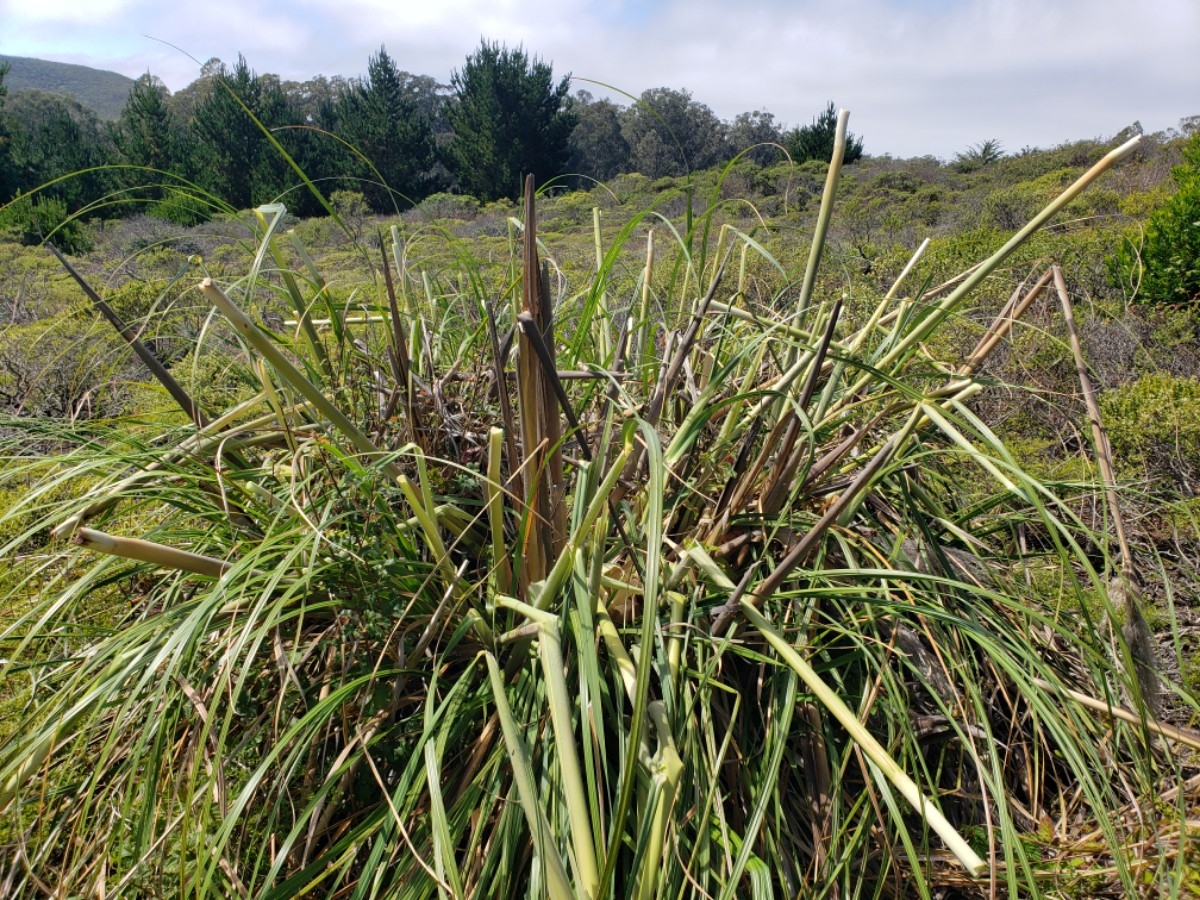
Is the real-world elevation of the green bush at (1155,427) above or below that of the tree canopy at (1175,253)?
below

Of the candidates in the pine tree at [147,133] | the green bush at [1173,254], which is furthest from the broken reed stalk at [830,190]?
the pine tree at [147,133]

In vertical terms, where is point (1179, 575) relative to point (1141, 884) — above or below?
below

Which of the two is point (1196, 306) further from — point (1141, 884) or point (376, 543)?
point (376, 543)

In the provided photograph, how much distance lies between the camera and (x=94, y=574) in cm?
83

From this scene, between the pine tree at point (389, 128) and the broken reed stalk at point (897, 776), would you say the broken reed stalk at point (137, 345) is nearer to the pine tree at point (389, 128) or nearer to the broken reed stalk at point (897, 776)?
the broken reed stalk at point (897, 776)

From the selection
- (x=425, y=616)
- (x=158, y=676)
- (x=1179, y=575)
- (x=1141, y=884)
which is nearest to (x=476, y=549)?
(x=425, y=616)

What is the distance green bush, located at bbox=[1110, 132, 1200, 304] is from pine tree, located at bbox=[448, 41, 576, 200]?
20002mm

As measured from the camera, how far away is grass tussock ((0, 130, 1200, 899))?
29.1 inches

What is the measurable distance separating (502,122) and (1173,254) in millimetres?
21696

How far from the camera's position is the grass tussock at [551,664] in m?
0.74

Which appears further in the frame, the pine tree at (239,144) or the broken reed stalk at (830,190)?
the pine tree at (239,144)

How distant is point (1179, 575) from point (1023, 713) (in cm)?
117

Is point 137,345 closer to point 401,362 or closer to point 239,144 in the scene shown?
point 401,362

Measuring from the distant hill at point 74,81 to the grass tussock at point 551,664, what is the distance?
81.1 meters
